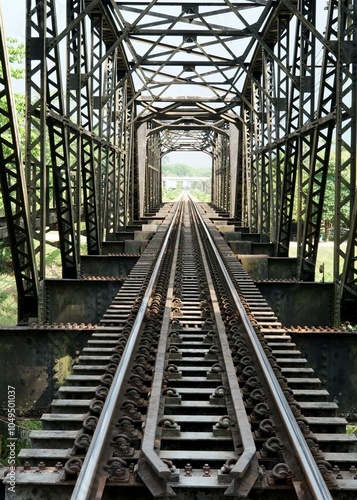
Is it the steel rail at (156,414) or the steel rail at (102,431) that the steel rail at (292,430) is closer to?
the steel rail at (156,414)

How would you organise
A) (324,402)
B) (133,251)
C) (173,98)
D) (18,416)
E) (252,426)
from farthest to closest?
(173,98)
(133,251)
(18,416)
(324,402)
(252,426)

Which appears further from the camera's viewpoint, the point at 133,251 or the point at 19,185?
the point at 133,251

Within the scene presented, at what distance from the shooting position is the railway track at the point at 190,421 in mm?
3717

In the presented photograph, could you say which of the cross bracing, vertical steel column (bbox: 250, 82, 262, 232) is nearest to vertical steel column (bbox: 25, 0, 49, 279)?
the cross bracing

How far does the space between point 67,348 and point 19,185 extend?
8.89ft

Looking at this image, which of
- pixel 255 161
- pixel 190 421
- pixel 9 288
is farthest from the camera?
pixel 255 161

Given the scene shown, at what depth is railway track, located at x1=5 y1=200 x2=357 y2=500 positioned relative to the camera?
146 inches

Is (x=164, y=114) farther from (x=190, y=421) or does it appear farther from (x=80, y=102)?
(x=190, y=421)

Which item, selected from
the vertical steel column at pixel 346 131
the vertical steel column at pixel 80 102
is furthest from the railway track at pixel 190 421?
the vertical steel column at pixel 80 102

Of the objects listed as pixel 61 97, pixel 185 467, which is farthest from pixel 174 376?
pixel 61 97

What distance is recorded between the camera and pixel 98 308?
10.3 meters

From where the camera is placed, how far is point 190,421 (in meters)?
4.72

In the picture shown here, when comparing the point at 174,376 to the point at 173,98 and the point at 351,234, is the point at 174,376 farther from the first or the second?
the point at 173,98

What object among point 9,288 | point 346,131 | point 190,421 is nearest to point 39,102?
point 346,131
